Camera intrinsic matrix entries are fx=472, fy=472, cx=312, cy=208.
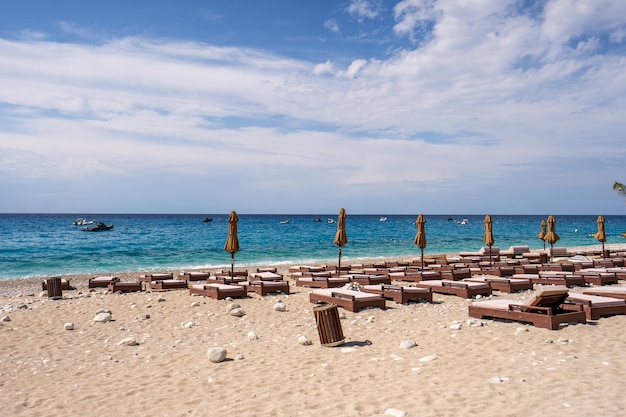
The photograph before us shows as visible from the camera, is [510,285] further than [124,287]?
No

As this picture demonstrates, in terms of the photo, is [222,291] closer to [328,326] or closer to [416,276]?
[328,326]

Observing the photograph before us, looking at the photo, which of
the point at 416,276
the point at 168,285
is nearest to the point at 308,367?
the point at 416,276

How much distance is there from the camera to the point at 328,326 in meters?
8.57

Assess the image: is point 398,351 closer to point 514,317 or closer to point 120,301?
point 514,317

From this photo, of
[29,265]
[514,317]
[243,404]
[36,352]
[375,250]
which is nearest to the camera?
[243,404]

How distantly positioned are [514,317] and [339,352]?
390cm

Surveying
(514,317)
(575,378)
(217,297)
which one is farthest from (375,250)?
(575,378)

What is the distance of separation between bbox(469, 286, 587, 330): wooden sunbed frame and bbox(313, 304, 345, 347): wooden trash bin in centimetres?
359

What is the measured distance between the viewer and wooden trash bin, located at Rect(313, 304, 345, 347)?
850cm

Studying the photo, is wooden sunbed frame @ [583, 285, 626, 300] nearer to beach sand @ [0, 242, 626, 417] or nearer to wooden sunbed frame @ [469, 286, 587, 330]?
beach sand @ [0, 242, 626, 417]

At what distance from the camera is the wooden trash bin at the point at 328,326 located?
27.9 feet

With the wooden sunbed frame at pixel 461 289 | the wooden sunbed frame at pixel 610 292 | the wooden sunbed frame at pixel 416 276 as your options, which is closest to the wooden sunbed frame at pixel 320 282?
the wooden sunbed frame at pixel 416 276

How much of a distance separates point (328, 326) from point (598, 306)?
5.96 metres

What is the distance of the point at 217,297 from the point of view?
46.2 ft
